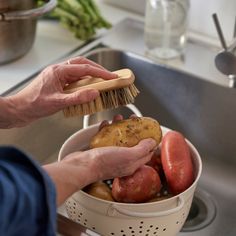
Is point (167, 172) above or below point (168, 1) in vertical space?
below

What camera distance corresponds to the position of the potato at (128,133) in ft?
2.27

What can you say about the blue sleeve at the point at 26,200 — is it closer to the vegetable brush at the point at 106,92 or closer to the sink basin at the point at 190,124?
the vegetable brush at the point at 106,92

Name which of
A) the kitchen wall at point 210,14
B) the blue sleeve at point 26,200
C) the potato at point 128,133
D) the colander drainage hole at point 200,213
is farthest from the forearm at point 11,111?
the kitchen wall at point 210,14

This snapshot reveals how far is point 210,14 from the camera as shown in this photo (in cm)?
107

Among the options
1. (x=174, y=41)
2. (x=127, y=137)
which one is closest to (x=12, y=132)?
(x=127, y=137)

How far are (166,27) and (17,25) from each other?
29 centimetres

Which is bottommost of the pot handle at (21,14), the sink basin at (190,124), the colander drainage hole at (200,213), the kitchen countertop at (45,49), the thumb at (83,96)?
the colander drainage hole at (200,213)

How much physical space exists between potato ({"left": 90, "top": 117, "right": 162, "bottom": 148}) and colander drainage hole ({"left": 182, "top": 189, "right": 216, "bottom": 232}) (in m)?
0.23

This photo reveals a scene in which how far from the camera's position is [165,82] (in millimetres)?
991

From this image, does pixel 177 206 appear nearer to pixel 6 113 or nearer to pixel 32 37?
pixel 6 113

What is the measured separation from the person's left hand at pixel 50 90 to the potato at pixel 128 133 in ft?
0.22

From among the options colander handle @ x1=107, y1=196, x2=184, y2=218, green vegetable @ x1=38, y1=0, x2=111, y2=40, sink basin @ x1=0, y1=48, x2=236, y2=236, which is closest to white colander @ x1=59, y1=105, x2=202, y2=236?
colander handle @ x1=107, y1=196, x2=184, y2=218

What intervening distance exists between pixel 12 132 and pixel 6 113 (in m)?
0.14

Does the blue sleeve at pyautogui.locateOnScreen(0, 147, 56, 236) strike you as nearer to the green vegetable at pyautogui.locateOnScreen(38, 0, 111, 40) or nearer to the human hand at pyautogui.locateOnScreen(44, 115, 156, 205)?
the human hand at pyautogui.locateOnScreen(44, 115, 156, 205)
